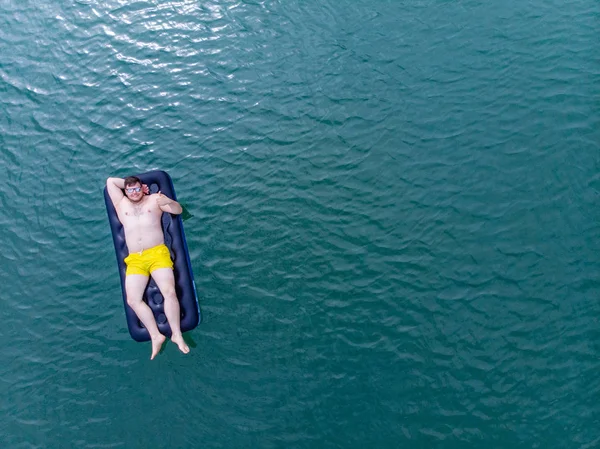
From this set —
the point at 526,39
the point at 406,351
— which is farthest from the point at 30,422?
the point at 526,39

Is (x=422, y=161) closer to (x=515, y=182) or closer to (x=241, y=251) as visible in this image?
(x=515, y=182)

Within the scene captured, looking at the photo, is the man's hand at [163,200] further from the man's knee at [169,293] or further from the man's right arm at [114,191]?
the man's knee at [169,293]

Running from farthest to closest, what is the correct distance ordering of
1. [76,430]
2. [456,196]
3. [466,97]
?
[466,97] → [456,196] → [76,430]

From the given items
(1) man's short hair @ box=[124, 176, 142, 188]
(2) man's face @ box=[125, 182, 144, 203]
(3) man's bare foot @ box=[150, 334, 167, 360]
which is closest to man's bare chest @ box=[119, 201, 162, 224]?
(2) man's face @ box=[125, 182, 144, 203]

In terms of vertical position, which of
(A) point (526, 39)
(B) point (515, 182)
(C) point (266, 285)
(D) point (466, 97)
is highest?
(A) point (526, 39)

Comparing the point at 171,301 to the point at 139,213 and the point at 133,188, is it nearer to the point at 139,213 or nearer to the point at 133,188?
the point at 139,213

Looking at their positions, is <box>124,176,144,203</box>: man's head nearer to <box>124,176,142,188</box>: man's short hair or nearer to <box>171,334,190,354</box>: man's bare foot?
<box>124,176,142,188</box>: man's short hair
